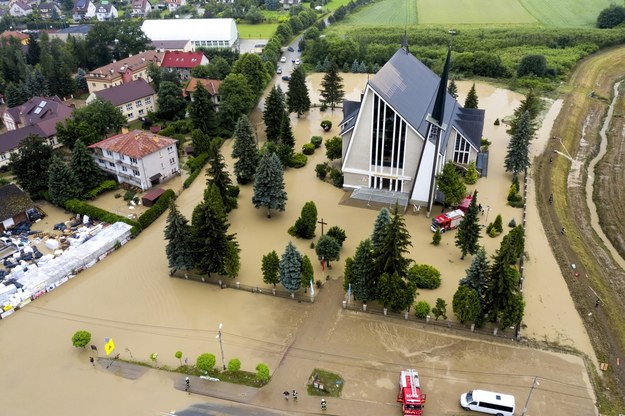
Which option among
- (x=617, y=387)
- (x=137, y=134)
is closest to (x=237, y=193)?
(x=137, y=134)

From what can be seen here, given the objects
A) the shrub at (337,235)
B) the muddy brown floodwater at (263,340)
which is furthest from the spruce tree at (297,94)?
the shrub at (337,235)

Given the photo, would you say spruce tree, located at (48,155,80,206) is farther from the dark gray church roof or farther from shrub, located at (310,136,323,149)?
the dark gray church roof

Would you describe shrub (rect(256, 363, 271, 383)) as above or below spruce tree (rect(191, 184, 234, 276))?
below

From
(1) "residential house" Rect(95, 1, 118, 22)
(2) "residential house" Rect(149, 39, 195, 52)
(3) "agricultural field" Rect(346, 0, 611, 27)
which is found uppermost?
(1) "residential house" Rect(95, 1, 118, 22)

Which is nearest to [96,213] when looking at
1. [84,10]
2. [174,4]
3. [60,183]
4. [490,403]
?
[60,183]

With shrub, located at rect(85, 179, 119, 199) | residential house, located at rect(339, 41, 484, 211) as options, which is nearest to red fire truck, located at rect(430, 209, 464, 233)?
residential house, located at rect(339, 41, 484, 211)

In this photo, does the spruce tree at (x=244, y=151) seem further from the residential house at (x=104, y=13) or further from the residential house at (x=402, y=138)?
the residential house at (x=104, y=13)

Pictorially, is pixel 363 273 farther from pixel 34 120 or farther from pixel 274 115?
pixel 34 120
